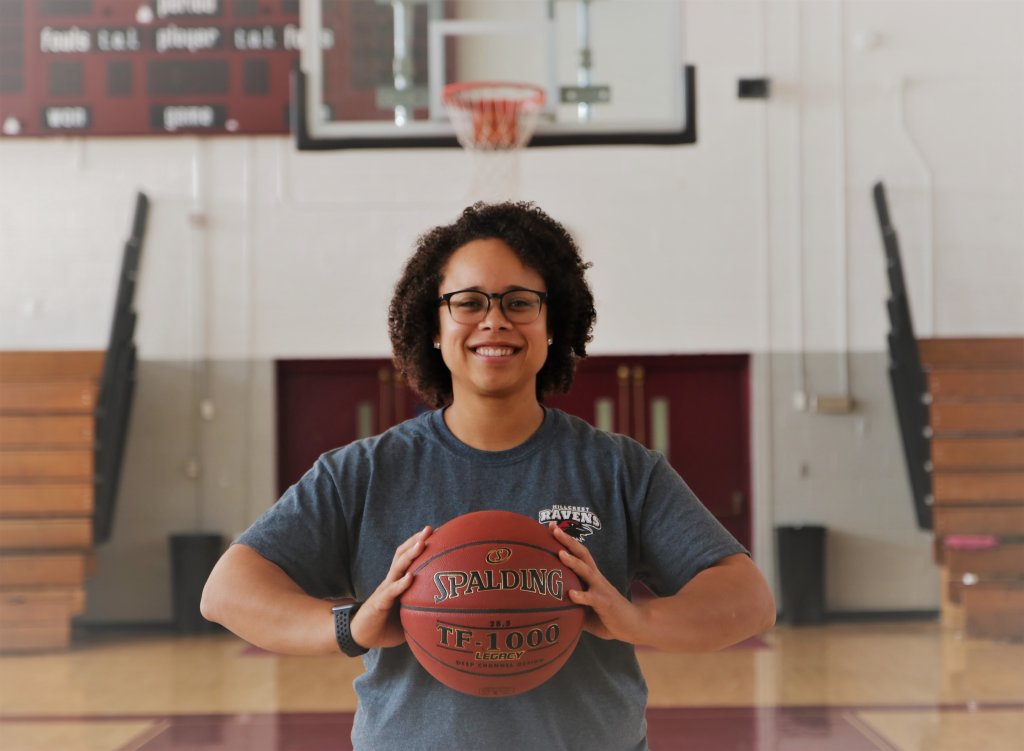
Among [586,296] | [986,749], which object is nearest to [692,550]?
[586,296]

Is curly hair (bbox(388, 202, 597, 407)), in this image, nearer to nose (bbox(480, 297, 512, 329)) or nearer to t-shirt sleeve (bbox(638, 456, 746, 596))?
nose (bbox(480, 297, 512, 329))

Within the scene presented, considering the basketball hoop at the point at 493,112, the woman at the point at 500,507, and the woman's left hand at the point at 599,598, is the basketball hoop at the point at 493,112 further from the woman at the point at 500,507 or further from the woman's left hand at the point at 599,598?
the woman's left hand at the point at 599,598

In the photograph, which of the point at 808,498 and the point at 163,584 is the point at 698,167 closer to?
the point at 808,498

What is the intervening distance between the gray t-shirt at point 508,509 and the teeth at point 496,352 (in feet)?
0.39

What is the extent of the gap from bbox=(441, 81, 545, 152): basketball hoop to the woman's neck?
454 centimetres

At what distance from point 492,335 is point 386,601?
1.19 feet

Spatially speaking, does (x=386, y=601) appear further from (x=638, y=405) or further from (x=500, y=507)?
(x=638, y=405)

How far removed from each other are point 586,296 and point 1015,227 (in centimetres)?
623

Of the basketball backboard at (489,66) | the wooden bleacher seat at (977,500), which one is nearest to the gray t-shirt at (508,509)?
the basketball backboard at (489,66)

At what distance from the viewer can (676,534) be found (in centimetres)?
143

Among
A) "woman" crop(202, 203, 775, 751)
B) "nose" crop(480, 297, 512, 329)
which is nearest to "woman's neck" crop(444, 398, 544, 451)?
"woman" crop(202, 203, 775, 751)

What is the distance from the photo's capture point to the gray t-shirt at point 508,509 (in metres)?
1.40

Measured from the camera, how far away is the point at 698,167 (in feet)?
23.0

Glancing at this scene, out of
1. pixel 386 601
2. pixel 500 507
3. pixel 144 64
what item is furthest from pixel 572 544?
pixel 144 64
